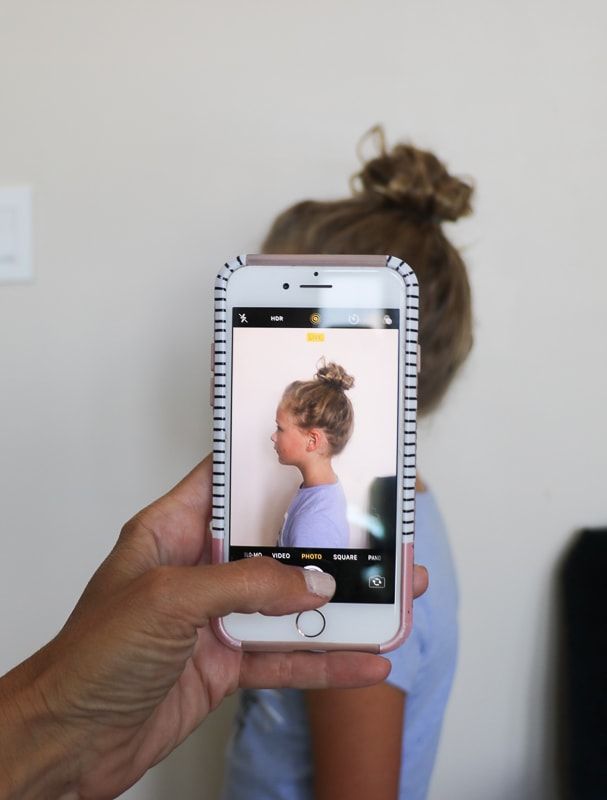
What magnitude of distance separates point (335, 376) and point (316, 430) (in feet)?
0.14

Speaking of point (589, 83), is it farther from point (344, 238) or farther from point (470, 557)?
point (470, 557)

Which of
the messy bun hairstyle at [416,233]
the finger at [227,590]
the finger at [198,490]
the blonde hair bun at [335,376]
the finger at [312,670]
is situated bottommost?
the finger at [312,670]

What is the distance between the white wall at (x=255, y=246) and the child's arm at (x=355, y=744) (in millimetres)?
351

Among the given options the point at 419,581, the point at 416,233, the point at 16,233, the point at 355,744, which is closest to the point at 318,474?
the point at 419,581

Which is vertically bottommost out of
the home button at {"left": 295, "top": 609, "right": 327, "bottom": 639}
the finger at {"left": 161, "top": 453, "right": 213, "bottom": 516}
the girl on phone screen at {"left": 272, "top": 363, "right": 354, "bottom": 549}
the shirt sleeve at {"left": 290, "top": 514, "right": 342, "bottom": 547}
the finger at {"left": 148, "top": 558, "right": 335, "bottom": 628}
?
the home button at {"left": 295, "top": 609, "right": 327, "bottom": 639}

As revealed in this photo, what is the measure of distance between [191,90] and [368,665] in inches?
27.3

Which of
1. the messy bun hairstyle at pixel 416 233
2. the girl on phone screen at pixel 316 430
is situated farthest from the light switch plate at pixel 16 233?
the girl on phone screen at pixel 316 430

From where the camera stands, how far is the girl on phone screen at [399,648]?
24.3 inches

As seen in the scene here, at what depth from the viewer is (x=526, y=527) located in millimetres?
931

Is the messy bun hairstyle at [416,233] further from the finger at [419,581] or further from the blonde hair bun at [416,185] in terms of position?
the finger at [419,581]

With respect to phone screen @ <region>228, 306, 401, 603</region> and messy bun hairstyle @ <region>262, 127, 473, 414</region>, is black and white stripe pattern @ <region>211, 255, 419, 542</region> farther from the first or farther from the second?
messy bun hairstyle @ <region>262, 127, 473, 414</region>

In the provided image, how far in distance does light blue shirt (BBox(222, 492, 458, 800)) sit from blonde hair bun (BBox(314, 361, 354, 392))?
230mm

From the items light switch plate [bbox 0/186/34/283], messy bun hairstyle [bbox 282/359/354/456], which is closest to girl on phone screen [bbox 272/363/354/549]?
messy bun hairstyle [bbox 282/359/354/456]

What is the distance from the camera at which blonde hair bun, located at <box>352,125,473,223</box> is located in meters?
0.80
